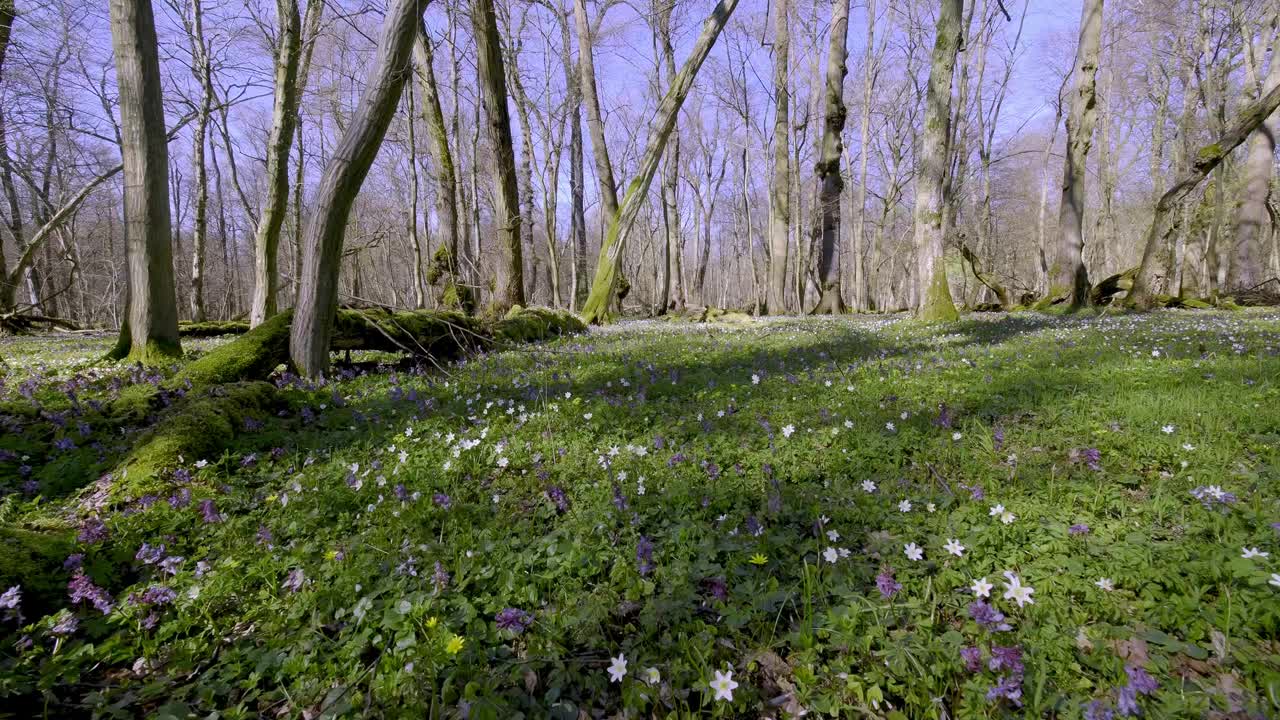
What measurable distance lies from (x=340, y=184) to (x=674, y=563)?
591 centimetres

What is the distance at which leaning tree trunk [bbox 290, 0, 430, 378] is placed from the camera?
18.5 feet

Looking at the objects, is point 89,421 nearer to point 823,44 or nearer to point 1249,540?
point 1249,540

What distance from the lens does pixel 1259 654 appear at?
1.67 metres

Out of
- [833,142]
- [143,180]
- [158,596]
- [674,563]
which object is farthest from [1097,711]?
[833,142]

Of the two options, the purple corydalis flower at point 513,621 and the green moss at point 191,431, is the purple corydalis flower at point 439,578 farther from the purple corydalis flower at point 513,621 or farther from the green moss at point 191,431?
the green moss at point 191,431

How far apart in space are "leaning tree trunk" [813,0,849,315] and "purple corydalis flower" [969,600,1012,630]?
18.0 metres

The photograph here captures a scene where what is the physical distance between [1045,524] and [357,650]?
324cm

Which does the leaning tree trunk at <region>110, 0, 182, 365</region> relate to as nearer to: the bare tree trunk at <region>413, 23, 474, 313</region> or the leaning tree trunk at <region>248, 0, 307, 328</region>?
the leaning tree trunk at <region>248, 0, 307, 328</region>

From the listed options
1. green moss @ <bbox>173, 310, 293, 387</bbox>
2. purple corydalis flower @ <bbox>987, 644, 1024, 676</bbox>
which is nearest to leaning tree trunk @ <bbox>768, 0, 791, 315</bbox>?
green moss @ <bbox>173, 310, 293, 387</bbox>

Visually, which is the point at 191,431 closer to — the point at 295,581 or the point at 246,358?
the point at 295,581

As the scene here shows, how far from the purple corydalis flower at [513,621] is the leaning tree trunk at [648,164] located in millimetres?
11679

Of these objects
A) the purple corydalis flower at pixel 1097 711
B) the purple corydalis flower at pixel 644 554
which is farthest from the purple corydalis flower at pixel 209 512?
the purple corydalis flower at pixel 1097 711

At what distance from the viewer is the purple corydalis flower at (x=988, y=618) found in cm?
182

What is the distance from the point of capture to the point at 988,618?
182 centimetres
